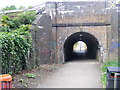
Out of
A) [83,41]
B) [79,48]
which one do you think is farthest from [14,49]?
[79,48]

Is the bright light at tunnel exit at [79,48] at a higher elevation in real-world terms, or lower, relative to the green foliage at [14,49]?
lower

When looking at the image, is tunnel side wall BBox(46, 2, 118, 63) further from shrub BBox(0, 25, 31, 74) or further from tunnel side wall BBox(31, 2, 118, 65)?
Answer: shrub BBox(0, 25, 31, 74)

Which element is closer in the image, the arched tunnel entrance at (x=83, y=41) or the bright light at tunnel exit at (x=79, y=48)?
the arched tunnel entrance at (x=83, y=41)

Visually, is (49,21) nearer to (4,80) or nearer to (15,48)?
(15,48)

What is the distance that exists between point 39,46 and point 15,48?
4737 mm

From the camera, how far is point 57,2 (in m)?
17.5

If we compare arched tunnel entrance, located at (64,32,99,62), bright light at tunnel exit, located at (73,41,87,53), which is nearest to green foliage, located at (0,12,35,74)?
arched tunnel entrance, located at (64,32,99,62)

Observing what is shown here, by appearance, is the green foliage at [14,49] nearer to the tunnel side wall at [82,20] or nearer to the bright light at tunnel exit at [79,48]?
the tunnel side wall at [82,20]

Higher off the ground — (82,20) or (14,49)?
(82,20)

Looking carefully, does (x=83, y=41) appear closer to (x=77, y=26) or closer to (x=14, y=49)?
(x=77, y=26)

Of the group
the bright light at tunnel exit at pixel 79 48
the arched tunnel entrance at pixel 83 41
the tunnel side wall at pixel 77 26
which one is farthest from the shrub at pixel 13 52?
the bright light at tunnel exit at pixel 79 48

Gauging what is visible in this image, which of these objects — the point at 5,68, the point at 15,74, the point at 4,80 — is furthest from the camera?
the point at 15,74

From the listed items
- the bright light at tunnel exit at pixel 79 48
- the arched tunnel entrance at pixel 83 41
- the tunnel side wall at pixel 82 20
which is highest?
the tunnel side wall at pixel 82 20

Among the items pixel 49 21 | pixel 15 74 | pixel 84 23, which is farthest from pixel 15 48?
pixel 84 23
